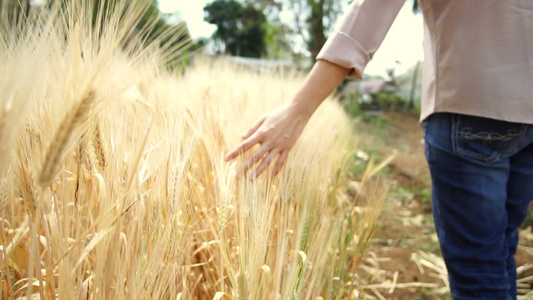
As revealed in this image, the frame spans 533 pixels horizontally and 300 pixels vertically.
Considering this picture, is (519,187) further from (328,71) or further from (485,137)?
(328,71)

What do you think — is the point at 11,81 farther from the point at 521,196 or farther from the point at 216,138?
the point at 521,196

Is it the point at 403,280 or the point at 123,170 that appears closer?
the point at 123,170

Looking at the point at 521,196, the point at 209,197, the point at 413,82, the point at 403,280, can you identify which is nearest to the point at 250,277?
the point at 209,197

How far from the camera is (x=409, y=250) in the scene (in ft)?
5.34

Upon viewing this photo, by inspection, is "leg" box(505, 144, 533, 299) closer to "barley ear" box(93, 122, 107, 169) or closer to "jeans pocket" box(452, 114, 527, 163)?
"jeans pocket" box(452, 114, 527, 163)

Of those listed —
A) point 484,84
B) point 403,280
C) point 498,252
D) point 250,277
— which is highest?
point 484,84

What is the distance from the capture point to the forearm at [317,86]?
746mm

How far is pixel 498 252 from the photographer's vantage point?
82 centimetres

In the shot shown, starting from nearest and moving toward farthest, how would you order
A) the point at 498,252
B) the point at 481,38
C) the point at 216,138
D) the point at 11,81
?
the point at 11,81, the point at 481,38, the point at 498,252, the point at 216,138

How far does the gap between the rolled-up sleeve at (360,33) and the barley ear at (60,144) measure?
1.71 ft

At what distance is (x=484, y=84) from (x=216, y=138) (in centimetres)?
68

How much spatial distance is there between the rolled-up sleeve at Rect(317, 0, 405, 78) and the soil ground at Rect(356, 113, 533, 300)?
2.26 ft

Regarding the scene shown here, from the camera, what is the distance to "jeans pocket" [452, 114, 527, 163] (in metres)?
0.72

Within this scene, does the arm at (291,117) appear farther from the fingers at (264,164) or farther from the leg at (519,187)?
the leg at (519,187)
